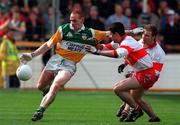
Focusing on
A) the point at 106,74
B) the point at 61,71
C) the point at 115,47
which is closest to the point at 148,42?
the point at 115,47

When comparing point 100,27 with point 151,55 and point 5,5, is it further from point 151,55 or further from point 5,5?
point 151,55

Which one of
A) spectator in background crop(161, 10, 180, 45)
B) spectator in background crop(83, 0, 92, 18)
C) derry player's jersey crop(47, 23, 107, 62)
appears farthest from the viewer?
spectator in background crop(83, 0, 92, 18)

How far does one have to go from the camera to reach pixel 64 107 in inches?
867

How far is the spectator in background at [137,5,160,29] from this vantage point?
29.4 metres

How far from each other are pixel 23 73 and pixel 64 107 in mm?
4406

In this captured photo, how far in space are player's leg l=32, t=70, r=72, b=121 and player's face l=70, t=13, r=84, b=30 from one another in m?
1.00

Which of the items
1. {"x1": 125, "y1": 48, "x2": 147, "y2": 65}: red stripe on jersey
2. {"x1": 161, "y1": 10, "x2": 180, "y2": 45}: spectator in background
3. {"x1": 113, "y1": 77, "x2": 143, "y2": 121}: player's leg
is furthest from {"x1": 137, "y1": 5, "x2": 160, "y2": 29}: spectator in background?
{"x1": 113, "y1": 77, "x2": 143, "y2": 121}: player's leg

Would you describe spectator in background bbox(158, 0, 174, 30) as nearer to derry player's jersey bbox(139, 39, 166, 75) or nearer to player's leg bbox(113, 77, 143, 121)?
derry player's jersey bbox(139, 39, 166, 75)

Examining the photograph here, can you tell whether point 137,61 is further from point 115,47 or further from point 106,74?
point 106,74

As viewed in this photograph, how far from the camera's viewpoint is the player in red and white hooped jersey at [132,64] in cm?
1731

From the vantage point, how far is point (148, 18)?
29.4 meters

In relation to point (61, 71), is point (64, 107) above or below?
below

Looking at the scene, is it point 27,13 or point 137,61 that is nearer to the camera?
point 137,61

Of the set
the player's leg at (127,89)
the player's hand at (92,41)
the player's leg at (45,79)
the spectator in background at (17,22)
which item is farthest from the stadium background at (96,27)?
the player's leg at (127,89)
